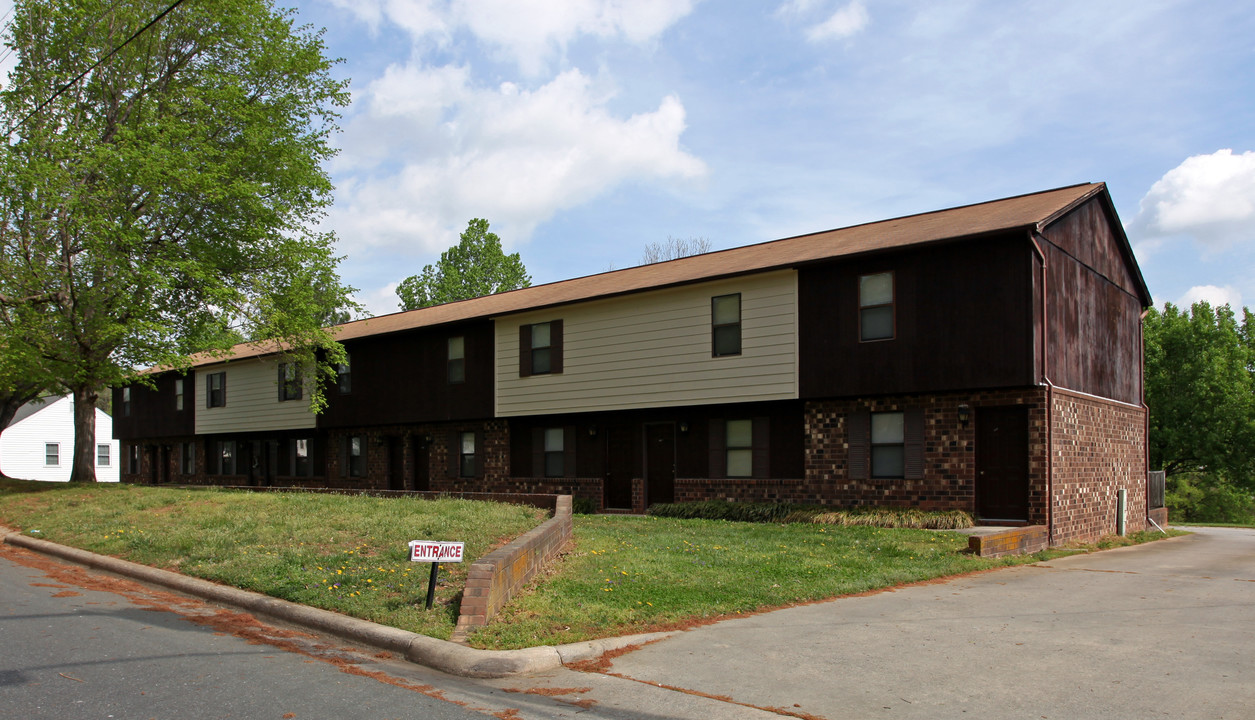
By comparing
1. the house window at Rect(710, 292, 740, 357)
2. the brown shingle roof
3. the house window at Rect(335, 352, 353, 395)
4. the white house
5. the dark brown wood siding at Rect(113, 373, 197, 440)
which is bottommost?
the white house

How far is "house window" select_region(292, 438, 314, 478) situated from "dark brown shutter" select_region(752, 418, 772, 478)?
1757cm

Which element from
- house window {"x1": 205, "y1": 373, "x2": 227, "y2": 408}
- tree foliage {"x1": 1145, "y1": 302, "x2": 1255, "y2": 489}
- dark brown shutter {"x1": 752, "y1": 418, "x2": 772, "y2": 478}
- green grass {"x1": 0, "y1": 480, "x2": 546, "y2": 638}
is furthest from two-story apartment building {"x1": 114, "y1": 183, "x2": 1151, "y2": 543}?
tree foliage {"x1": 1145, "y1": 302, "x2": 1255, "y2": 489}

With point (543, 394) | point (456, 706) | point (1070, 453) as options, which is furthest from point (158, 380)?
point (456, 706)

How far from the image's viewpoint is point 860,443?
18047 mm

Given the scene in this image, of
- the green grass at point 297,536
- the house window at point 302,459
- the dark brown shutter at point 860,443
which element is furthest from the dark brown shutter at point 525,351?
the house window at point 302,459

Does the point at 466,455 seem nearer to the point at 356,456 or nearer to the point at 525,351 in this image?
the point at 525,351

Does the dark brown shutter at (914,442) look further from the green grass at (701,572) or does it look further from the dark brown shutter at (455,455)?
the dark brown shutter at (455,455)

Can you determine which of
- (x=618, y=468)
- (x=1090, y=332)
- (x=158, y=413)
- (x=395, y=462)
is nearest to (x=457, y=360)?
(x=395, y=462)

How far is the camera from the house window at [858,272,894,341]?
1762 centimetres

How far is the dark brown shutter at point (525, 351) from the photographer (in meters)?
24.0

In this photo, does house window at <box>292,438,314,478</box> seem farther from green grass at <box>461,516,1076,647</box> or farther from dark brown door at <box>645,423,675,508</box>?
green grass at <box>461,516,1076,647</box>

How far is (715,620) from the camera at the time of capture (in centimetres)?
884

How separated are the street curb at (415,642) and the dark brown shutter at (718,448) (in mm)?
12037

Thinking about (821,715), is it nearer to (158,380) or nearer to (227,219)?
(227,219)
